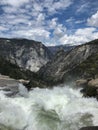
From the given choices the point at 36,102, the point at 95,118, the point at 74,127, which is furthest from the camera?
the point at 36,102

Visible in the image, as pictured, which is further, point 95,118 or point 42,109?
point 42,109

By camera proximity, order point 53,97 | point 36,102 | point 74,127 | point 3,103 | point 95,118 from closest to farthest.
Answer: point 74,127
point 95,118
point 3,103
point 36,102
point 53,97

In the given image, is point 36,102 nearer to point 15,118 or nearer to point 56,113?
point 56,113

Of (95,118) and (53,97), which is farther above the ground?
(95,118)

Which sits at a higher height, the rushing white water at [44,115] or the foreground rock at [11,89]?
the rushing white water at [44,115]

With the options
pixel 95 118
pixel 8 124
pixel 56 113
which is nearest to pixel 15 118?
pixel 8 124

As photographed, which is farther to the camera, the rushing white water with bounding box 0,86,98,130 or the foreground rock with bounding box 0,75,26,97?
the foreground rock with bounding box 0,75,26,97

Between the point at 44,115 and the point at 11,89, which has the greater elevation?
the point at 44,115

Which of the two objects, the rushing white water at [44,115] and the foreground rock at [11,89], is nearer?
the rushing white water at [44,115]

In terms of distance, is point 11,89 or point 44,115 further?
point 11,89

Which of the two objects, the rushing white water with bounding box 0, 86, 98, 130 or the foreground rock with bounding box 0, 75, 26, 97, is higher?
the rushing white water with bounding box 0, 86, 98, 130
